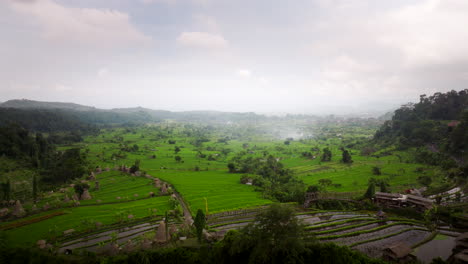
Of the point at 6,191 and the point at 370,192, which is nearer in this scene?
the point at 6,191

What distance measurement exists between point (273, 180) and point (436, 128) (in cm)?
5330

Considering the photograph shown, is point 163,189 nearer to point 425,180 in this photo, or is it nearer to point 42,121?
point 425,180

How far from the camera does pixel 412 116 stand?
82875 millimetres

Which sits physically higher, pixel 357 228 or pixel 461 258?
pixel 461 258

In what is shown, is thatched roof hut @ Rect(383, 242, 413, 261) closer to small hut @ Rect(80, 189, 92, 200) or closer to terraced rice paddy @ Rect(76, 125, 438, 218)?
terraced rice paddy @ Rect(76, 125, 438, 218)

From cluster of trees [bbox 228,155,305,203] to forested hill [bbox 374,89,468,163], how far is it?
34.6m

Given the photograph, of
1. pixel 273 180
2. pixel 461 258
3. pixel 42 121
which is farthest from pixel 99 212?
pixel 42 121

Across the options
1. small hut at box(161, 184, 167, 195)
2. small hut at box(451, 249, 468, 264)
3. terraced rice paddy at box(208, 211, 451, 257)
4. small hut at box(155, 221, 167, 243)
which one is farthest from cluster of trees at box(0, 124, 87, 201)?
small hut at box(451, 249, 468, 264)

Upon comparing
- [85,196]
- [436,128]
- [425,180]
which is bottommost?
A: [85,196]

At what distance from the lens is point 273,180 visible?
51.2 meters

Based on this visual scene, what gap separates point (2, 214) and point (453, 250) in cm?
5752

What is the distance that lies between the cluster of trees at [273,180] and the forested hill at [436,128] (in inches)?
1363

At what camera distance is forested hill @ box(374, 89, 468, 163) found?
51.0 meters

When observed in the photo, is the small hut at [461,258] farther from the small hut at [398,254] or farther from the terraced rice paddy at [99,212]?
the terraced rice paddy at [99,212]
